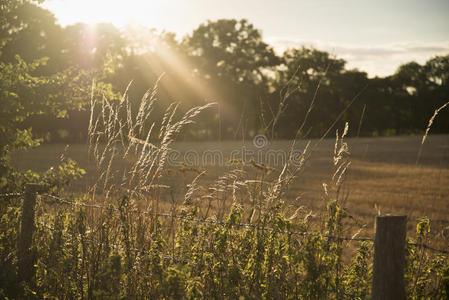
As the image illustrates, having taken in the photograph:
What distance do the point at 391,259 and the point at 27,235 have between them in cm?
327

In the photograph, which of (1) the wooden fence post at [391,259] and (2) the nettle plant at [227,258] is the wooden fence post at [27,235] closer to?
(2) the nettle plant at [227,258]

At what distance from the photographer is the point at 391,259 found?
2324 millimetres

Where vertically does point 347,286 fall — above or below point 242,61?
below

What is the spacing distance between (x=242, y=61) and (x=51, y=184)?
151ft

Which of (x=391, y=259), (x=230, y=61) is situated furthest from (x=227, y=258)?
(x=230, y=61)

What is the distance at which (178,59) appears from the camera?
4488 centimetres

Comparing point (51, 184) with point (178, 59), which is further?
point (178, 59)

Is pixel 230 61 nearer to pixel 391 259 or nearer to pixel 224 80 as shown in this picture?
pixel 224 80

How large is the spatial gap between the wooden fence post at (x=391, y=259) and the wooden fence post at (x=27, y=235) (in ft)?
10.2

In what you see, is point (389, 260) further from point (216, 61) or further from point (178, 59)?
point (216, 61)

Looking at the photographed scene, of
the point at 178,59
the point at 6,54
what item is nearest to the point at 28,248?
the point at 6,54

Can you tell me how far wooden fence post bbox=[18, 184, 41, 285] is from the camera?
3.95m

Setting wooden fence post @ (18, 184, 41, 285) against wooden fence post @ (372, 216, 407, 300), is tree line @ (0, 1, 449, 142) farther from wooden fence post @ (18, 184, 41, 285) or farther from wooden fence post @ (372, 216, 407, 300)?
wooden fence post @ (372, 216, 407, 300)

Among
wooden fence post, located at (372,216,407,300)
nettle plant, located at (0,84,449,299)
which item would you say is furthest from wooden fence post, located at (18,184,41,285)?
wooden fence post, located at (372,216,407,300)
